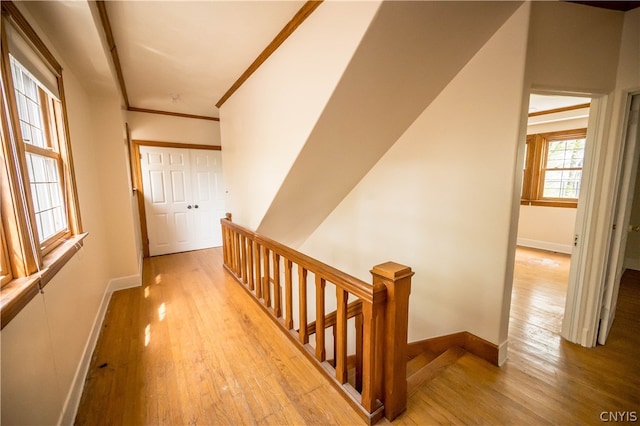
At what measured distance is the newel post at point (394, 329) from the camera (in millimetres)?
1272

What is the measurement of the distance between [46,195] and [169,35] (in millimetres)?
1610

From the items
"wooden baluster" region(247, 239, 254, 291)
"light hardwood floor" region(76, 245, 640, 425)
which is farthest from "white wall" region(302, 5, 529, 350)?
"wooden baluster" region(247, 239, 254, 291)

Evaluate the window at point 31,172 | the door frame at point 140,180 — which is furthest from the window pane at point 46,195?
the door frame at point 140,180

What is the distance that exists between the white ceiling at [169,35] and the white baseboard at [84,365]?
2.17 meters

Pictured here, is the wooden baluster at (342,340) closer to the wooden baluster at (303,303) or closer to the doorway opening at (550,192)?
the wooden baluster at (303,303)

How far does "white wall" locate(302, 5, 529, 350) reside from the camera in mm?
1695

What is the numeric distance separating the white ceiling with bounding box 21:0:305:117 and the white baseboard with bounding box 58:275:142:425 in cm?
217

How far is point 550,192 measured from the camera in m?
4.90

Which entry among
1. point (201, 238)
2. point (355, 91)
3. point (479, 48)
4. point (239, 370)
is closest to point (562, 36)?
point (479, 48)

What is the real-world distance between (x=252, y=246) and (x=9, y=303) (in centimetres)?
182

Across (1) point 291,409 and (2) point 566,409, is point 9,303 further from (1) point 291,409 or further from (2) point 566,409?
(2) point 566,409

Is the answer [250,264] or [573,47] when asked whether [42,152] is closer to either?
[250,264]

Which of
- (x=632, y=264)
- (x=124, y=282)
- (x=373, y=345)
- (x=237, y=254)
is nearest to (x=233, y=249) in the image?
(x=237, y=254)

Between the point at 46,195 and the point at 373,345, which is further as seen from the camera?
the point at 46,195
